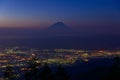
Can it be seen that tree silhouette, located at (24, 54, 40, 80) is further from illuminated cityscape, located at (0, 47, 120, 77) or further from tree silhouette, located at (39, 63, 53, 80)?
illuminated cityscape, located at (0, 47, 120, 77)

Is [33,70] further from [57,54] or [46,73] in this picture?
[57,54]

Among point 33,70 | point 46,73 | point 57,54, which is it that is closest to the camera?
point 46,73

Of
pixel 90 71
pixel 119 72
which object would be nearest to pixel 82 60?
pixel 90 71

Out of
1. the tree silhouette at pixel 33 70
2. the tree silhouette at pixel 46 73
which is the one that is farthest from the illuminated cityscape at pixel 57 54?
the tree silhouette at pixel 46 73

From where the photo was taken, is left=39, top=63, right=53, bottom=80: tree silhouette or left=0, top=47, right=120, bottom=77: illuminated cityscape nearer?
left=39, top=63, right=53, bottom=80: tree silhouette

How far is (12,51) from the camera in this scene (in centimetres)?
4797

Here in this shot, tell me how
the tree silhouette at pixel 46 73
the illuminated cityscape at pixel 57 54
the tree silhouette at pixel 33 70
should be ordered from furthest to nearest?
the illuminated cityscape at pixel 57 54
the tree silhouette at pixel 33 70
the tree silhouette at pixel 46 73

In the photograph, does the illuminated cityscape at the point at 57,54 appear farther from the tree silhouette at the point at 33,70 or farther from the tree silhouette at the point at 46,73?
the tree silhouette at the point at 46,73

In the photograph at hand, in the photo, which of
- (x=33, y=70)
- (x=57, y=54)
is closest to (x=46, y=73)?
(x=33, y=70)

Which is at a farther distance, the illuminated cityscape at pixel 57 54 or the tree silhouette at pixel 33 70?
the illuminated cityscape at pixel 57 54

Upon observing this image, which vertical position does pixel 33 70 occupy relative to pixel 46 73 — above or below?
above

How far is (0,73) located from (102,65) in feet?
49.0

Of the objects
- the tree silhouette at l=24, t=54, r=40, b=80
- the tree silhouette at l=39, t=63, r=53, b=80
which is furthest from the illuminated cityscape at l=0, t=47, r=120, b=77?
the tree silhouette at l=39, t=63, r=53, b=80

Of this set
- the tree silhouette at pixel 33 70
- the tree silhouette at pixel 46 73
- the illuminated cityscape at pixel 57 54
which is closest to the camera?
the tree silhouette at pixel 46 73
